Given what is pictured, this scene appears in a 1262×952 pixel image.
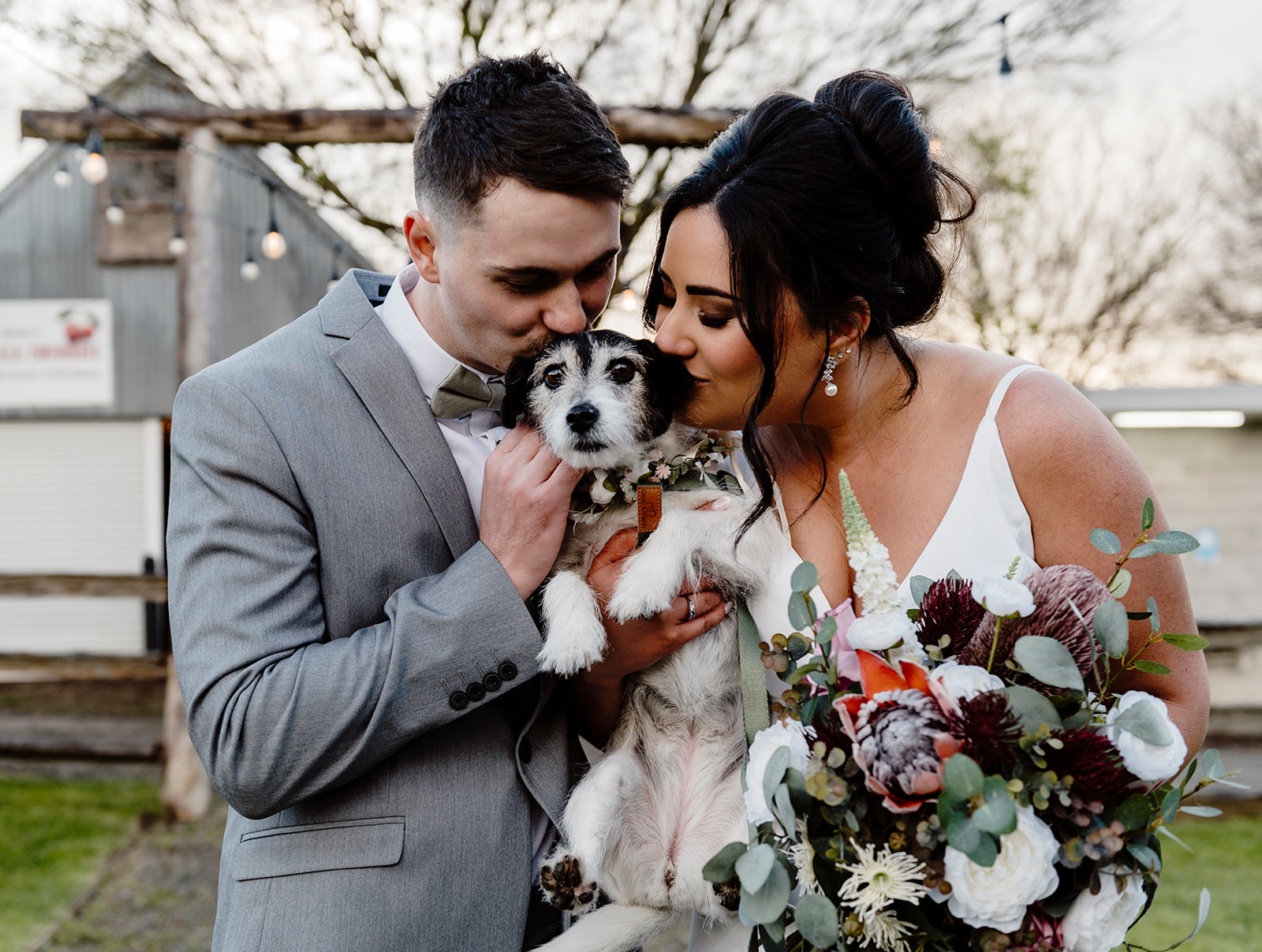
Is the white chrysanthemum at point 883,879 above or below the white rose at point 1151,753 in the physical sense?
below

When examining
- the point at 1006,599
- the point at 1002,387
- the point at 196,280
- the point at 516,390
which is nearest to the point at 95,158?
the point at 196,280

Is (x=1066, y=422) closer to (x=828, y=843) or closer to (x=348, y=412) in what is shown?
(x=828, y=843)

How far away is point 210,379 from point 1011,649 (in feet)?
4.93

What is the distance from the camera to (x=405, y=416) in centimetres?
186

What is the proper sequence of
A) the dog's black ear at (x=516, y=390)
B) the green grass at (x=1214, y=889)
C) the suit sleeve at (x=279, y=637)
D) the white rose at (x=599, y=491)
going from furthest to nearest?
the green grass at (x=1214, y=889)
the white rose at (x=599, y=491)
the dog's black ear at (x=516, y=390)
the suit sleeve at (x=279, y=637)

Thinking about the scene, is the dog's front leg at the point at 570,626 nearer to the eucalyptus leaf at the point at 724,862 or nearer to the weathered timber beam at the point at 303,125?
the eucalyptus leaf at the point at 724,862

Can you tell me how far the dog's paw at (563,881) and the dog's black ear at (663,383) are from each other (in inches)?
43.9

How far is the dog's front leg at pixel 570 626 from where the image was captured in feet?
6.72

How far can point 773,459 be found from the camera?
2.49 metres

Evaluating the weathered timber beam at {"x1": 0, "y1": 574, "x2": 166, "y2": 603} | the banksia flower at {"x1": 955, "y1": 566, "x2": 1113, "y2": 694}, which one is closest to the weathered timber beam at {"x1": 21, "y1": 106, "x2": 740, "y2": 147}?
the weathered timber beam at {"x1": 0, "y1": 574, "x2": 166, "y2": 603}

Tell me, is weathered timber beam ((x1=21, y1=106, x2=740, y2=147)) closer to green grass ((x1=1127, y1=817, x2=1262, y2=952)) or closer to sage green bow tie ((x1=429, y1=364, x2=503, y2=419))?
sage green bow tie ((x1=429, y1=364, x2=503, y2=419))

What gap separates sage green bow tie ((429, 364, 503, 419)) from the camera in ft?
6.51

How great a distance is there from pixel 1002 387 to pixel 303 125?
17.2 feet

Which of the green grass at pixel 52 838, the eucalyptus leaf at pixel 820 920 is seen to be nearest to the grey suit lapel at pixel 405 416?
the eucalyptus leaf at pixel 820 920
